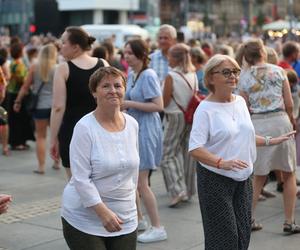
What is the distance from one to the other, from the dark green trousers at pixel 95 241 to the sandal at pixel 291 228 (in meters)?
2.87

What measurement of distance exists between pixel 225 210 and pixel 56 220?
294 cm

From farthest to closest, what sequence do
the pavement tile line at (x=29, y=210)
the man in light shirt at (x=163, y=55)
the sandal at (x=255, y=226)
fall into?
the man in light shirt at (x=163, y=55)
the pavement tile line at (x=29, y=210)
the sandal at (x=255, y=226)

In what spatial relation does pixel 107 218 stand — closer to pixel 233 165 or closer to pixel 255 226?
pixel 233 165

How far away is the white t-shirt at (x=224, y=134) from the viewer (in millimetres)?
4785

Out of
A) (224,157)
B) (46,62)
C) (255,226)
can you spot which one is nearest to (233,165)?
(224,157)

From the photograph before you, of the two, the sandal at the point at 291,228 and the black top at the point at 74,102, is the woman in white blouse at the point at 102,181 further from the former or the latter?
the sandal at the point at 291,228

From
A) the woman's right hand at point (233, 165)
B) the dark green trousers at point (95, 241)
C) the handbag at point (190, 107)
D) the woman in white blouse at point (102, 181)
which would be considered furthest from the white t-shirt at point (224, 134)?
the handbag at point (190, 107)

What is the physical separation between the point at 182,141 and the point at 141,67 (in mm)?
1570

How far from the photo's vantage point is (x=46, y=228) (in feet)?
23.0

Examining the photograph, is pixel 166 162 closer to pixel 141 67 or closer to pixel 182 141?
pixel 182 141

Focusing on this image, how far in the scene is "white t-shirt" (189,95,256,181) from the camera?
15.7 ft

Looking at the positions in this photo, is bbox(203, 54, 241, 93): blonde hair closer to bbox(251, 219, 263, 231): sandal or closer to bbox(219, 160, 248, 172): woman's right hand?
bbox(219, 160, 248, 172): woman's right hand

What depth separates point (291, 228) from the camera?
6.69 metres

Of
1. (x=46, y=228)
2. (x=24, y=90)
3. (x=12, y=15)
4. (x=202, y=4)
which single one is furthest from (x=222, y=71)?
(x=202, y=4)
